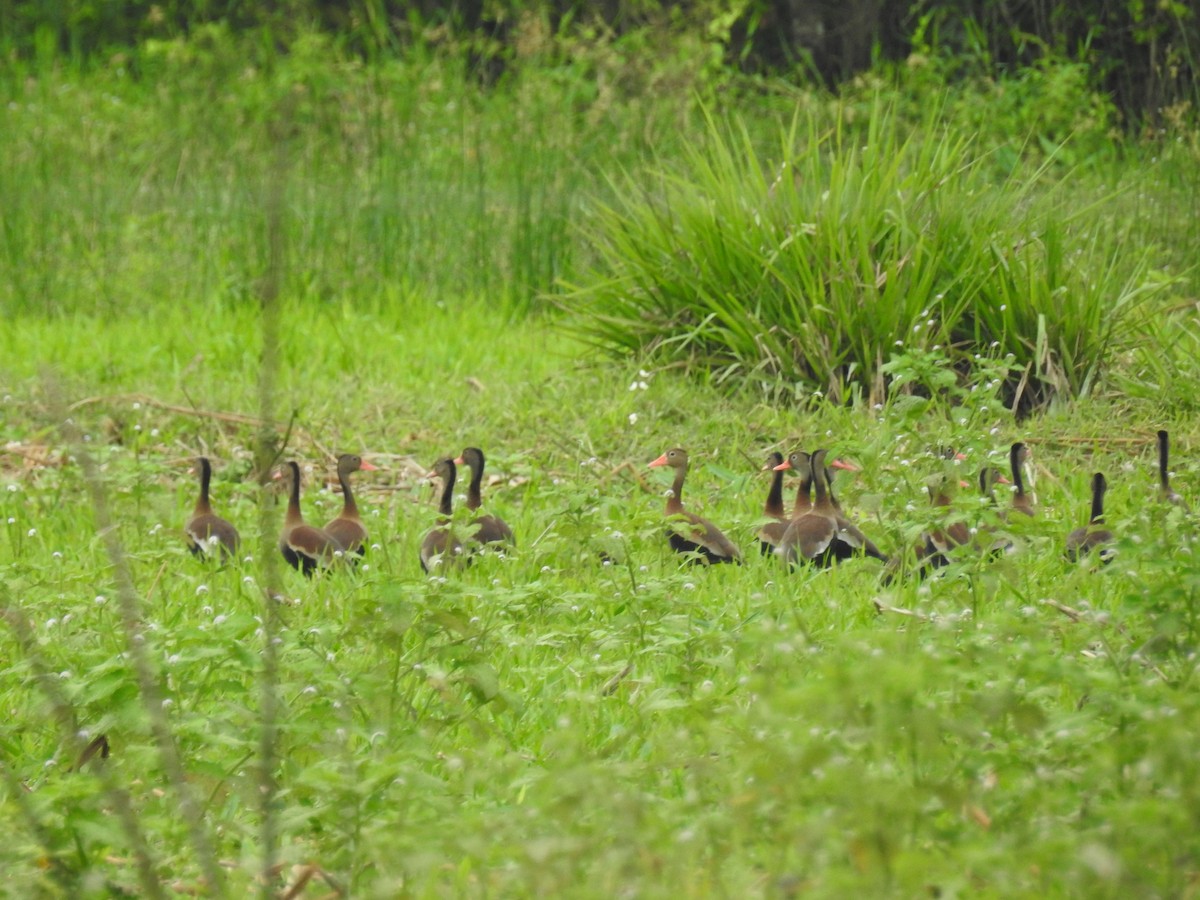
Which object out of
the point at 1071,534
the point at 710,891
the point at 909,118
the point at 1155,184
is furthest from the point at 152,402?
the point at 909,118

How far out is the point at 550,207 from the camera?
9570mm

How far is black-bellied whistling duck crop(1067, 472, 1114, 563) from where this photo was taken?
15.0ft

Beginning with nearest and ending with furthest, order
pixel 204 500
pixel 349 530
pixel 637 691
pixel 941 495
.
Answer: pixel 637 691 → pixel 941 495 → pixel 349 530 → pixel 204 500

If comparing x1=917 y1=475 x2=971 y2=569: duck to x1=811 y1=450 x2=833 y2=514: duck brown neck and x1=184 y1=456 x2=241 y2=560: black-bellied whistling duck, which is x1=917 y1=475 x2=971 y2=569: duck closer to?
x1=811 y1=450 x2=833 y2=514: duck brown neck

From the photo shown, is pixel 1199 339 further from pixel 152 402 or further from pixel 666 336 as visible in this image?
pixel 152 402

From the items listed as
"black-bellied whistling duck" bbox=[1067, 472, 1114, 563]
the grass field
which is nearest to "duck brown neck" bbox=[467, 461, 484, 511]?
the grass field

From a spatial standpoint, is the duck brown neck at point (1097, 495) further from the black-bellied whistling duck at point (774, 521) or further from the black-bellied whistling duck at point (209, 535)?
the black-bellied whistling duck at point (209, 535)

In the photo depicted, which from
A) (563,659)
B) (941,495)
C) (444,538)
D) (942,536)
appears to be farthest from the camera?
(444,538)

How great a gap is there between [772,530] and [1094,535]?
0.96 m

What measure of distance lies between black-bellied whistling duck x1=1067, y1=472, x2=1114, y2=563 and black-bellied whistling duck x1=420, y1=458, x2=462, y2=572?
1785mm

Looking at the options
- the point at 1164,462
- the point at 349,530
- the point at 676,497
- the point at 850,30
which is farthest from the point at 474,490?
the point at 850,30

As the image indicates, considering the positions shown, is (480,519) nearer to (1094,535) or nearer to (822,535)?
(822,535)

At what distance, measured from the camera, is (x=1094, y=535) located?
182 inches

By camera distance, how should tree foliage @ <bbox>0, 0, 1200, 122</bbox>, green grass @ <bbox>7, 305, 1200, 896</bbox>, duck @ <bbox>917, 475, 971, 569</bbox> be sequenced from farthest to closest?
1. tree foliage @ <bbox>0, 0, 1200, 122</bbox>
2. duck @ <bbox>917, 475, 971, 569</bbox>
3. green grass @ <bbox>7, 305, 1200, 896</bbox>
